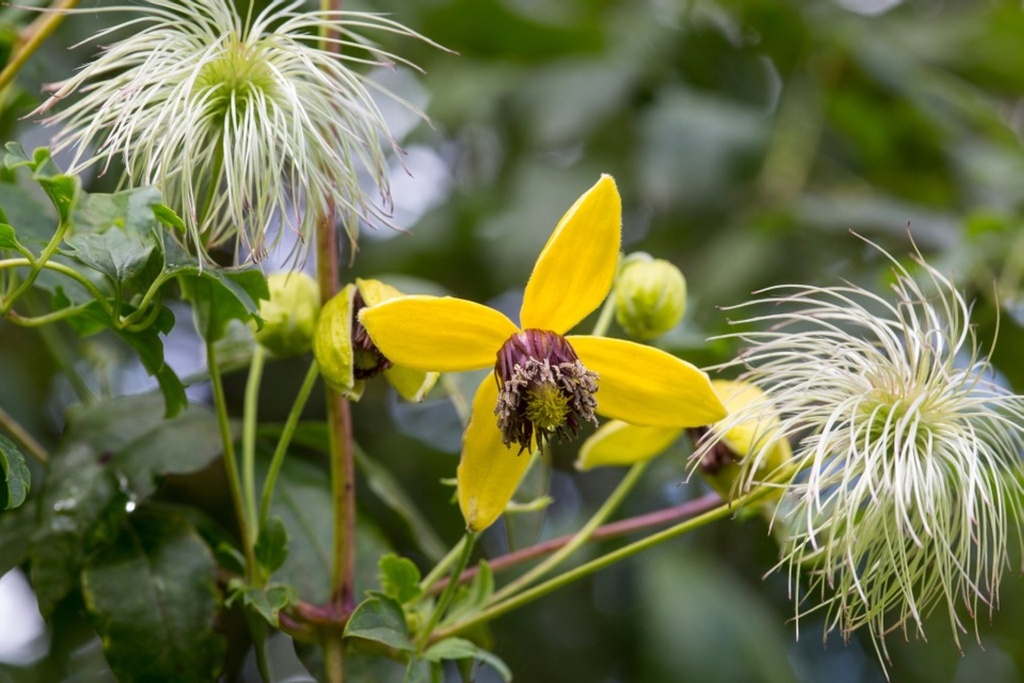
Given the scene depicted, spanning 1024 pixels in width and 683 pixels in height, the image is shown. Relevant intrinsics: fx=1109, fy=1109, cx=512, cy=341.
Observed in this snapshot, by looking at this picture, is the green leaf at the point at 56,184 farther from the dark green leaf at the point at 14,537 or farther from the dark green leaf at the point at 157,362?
the dark green leaf at the point at 14,537

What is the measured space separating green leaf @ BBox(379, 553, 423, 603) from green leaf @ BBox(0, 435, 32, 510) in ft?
0.99

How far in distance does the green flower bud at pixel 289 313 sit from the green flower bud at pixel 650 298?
295 mm

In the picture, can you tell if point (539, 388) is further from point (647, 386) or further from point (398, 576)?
point (398, 576)

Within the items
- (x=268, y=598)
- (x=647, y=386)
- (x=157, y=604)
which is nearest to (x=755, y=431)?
(x=647, y=386)

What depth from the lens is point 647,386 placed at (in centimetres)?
89

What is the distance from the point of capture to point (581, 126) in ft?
7.02

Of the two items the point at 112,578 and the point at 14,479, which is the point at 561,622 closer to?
the point at 112,578

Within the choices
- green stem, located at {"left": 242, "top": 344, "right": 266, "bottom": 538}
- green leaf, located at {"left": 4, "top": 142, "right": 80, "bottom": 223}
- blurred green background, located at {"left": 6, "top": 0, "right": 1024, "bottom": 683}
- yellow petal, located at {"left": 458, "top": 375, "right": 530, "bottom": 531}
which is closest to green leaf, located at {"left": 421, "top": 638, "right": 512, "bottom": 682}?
yellow petal, located at {"left": 458, "top": 375, "right": 530, "bottom": 531}

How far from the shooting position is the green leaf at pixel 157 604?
102 centimetres

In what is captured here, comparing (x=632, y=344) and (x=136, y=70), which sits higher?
(x=136, y=70)

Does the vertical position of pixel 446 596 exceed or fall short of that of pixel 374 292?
it falls short

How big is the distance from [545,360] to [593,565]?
0.64 ft

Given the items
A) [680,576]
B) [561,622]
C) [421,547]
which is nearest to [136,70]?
[421,547]

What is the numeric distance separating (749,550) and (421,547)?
1.06 m
